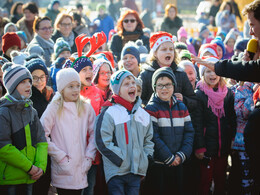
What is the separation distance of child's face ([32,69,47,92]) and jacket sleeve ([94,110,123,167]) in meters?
0.97

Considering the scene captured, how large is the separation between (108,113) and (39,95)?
998 millimetres

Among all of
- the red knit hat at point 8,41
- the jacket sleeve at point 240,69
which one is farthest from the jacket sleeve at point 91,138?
the red knit hat at point 8,41

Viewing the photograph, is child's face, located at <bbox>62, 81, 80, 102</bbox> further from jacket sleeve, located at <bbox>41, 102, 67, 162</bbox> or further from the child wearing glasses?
the child wearing glasses

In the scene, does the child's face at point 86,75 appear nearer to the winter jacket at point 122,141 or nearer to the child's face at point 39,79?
the child's face at point 39,79

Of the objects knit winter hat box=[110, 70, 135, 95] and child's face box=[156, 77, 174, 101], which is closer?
knit winter hat box=[110, 70, 135, 95]

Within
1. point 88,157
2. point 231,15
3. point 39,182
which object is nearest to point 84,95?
point 88,157

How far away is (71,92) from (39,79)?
0.62m

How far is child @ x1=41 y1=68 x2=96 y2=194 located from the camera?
162 inches

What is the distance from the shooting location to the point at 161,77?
180 inches

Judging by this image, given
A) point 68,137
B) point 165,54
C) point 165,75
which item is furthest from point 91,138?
point 165,54

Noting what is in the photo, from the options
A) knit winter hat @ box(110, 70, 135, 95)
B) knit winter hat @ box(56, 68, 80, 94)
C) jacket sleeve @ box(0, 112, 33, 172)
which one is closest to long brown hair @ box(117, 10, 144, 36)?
knit winter hat @ box(110, 70, 135, 95)

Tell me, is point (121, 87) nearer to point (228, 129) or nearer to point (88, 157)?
point (88, 157)

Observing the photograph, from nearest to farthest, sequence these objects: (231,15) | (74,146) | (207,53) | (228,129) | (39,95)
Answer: (74,146) < (39,95) < (228,129) < (207,53) < (231,15)

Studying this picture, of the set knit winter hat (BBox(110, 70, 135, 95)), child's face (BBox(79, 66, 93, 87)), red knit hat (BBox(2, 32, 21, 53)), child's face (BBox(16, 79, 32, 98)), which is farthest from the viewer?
red knit hat (BBox(2, 32, 21, 53))
